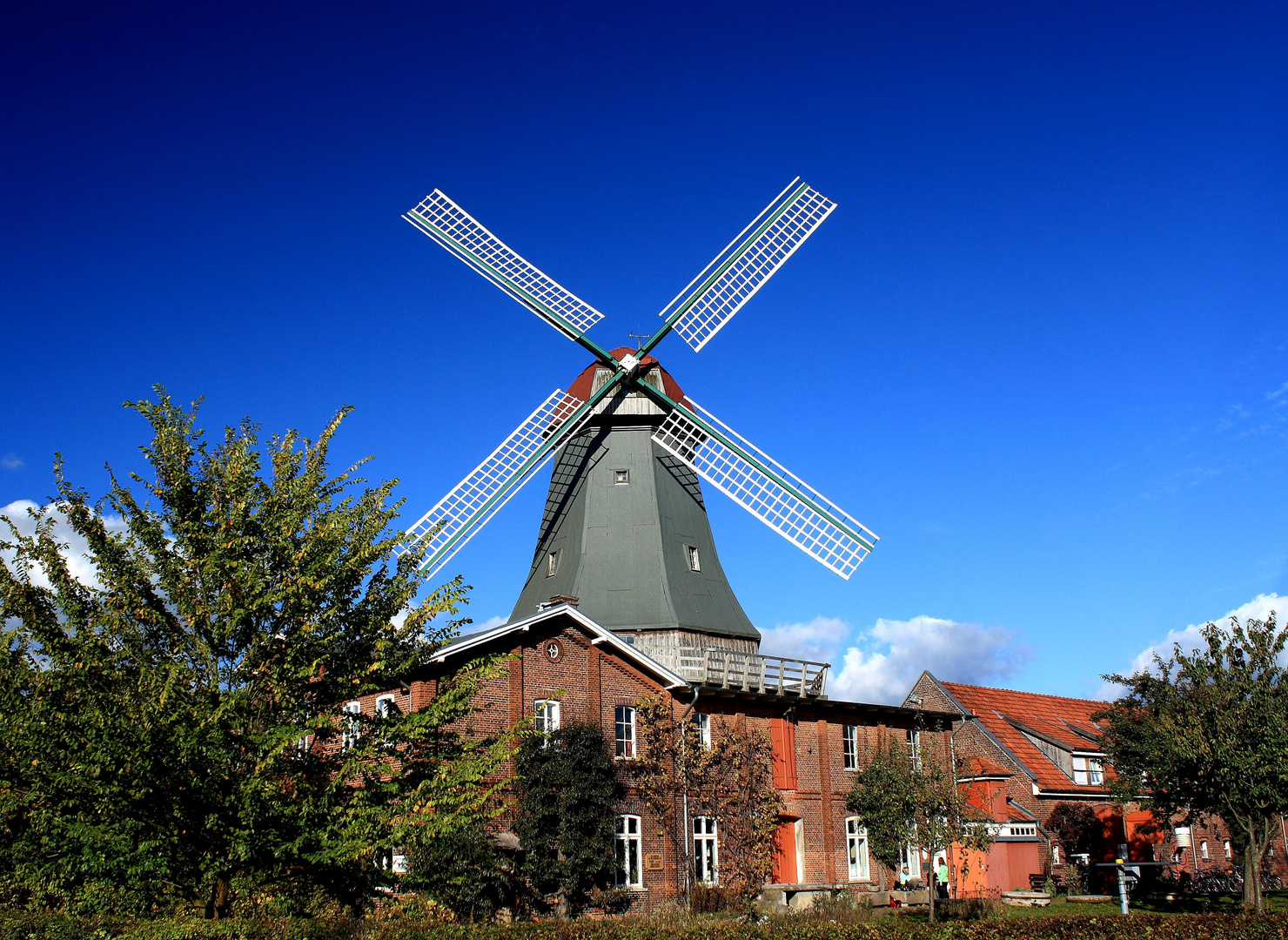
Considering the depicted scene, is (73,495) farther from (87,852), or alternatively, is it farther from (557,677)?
(557,677)

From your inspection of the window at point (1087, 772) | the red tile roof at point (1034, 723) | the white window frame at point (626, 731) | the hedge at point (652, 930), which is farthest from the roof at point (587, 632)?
the window at point (1087, 772)

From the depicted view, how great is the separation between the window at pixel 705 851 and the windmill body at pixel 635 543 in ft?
13.0

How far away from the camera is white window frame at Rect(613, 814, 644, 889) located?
2420cm

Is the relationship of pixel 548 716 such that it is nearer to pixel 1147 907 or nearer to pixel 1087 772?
pixel 1147 907

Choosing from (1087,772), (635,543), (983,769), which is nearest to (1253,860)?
(983,769)

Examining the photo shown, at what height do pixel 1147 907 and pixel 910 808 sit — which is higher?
pixel 910 808

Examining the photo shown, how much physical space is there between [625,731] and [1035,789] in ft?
57.1

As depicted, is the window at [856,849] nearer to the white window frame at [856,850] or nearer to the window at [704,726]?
the white window frame at [856,850]

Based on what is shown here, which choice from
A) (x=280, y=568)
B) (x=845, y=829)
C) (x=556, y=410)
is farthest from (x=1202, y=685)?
(x=280, y=568)

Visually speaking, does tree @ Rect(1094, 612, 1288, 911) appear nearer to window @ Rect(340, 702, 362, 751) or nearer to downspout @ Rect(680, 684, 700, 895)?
downspout @ Rect(680, 684, 700, 895)

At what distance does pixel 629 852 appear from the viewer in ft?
81.5

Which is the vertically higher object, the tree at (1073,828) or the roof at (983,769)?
the roof at (983,769)

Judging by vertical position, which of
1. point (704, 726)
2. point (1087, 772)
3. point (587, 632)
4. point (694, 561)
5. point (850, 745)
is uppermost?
point (694, 561)

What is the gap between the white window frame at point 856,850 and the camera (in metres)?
29.8
